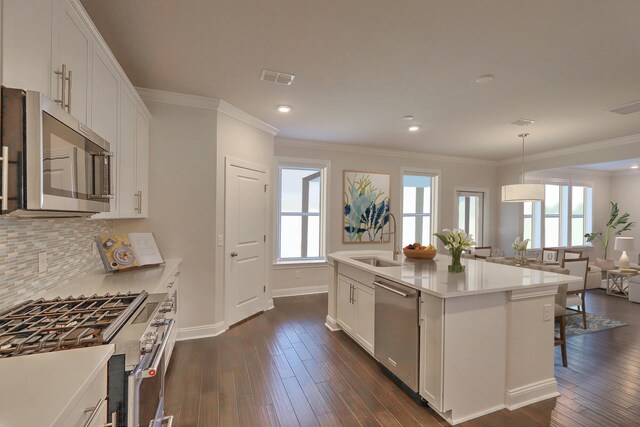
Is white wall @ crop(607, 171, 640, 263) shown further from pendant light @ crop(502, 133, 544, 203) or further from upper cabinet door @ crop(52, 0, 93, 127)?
upper cabinet door @ crop(52, 0, 93, 127)

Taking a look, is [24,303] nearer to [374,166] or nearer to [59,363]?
[59,363]

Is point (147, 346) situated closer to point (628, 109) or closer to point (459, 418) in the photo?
point (459, 418)

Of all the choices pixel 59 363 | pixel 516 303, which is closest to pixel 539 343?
pixel 516 303

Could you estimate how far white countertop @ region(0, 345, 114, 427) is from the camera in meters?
0.74

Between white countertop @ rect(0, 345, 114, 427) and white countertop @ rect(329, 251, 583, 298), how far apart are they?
6.00 ft

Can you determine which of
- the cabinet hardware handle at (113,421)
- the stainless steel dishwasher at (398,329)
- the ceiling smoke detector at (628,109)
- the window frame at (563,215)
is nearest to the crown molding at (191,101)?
the stainless steel dishwasher at (398,329)

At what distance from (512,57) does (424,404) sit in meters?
2.82

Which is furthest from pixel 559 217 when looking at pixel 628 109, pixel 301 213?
pixel 301 213

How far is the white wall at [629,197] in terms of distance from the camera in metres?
6.75

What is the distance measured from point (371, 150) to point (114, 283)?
462cm

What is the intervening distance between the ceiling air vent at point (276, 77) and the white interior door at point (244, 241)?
1.17 m

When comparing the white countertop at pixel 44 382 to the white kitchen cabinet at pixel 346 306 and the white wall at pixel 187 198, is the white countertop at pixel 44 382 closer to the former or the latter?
the white wall at pixel 187 198

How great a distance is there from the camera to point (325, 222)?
17.4 feet

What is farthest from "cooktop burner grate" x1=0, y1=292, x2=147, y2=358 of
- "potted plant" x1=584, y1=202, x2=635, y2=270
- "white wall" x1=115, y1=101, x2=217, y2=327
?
"potted plant" x1=584, y1=202, x2=635, y2=270
